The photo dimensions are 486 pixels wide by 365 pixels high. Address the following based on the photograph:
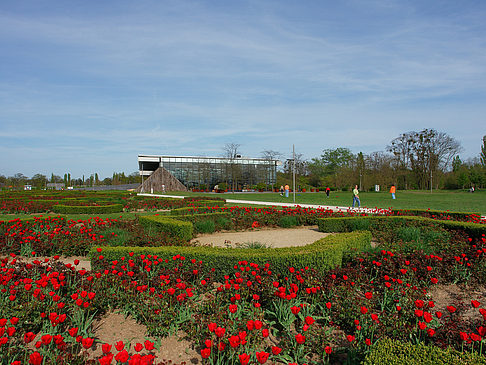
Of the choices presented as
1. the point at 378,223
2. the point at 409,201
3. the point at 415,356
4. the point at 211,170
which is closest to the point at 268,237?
the point at 378,223

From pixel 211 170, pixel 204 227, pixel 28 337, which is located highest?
pixel 211 170

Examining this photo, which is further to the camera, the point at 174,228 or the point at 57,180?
the point at 57,180

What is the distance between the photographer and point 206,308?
3586 millimetres

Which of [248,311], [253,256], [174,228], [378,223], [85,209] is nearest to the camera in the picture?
[248,311]

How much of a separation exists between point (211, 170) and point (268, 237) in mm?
44595

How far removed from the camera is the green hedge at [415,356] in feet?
7.33

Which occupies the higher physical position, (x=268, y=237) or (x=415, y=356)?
→ (x=415, y=356)

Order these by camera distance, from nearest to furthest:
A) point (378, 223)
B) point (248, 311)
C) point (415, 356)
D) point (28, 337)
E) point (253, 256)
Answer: point (415, 356), point (28, 337), point (248, 311), point (253, 256), point (378, 223)

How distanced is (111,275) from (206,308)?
1.49 metres

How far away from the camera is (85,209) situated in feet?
49.8

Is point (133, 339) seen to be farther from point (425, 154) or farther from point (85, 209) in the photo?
point (425, 154)

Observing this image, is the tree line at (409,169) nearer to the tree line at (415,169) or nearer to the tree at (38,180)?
the tree line at (415,169)

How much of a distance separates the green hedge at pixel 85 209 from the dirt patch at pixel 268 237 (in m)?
7.82

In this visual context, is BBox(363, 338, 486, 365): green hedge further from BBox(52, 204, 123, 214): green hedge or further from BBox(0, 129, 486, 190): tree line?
BBox(0, 129, 486, 190): tree line
